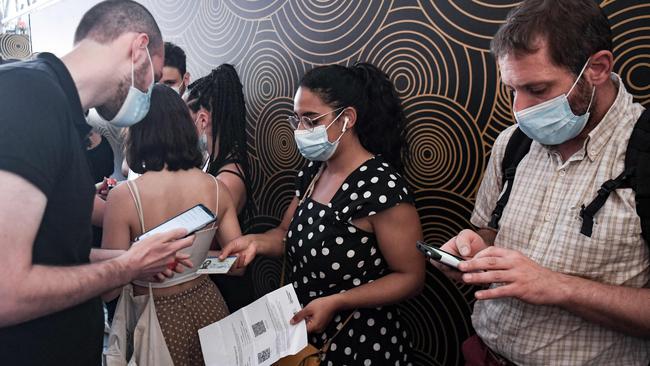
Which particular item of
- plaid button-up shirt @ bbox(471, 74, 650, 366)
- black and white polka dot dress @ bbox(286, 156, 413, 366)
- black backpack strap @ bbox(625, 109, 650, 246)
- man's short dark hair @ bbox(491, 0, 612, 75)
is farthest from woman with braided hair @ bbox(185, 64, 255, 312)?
black backpack strap @ bbox(625, 109, 650, 246)

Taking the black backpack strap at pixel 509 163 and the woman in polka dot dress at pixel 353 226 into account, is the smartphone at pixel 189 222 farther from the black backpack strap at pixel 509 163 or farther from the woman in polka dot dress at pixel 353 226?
the black backpack strap at pixel 509 163

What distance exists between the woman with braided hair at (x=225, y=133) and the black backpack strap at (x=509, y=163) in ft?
4.60

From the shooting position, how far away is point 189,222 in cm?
141

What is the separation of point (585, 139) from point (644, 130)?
0.44ft

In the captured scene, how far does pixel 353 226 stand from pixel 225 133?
1.32 m

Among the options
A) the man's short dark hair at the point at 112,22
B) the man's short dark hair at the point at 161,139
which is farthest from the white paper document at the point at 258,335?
the man's short dark hair at the point at 112,22

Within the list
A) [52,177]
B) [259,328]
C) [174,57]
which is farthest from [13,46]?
[259,328]

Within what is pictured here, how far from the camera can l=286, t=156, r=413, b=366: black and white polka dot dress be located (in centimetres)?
161

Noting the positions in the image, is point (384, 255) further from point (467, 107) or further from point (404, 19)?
point (404, 19)

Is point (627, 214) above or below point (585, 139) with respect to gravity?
below

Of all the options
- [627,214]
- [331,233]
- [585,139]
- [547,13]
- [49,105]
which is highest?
[547,13]

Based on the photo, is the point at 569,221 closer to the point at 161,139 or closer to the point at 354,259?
the point at 354,259

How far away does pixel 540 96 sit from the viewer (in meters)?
1.16

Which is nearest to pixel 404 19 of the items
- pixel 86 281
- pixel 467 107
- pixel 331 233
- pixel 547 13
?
pixel 467 107
